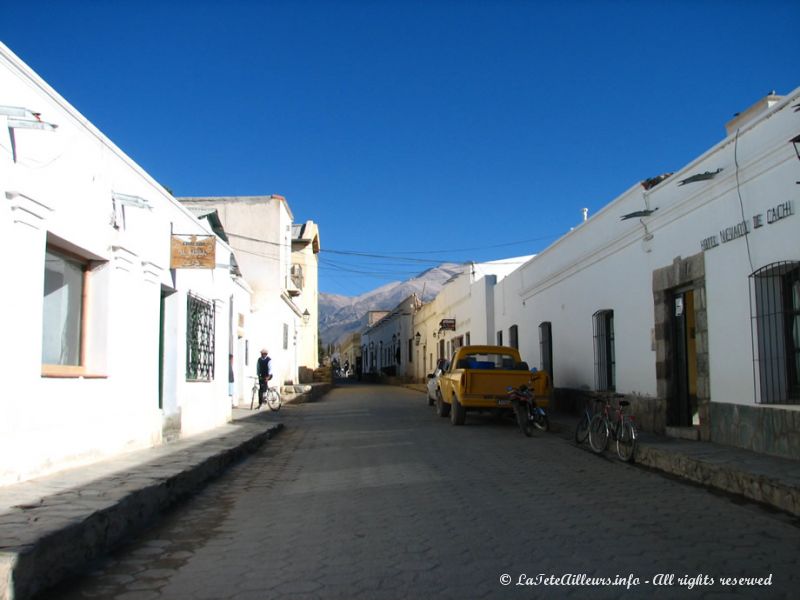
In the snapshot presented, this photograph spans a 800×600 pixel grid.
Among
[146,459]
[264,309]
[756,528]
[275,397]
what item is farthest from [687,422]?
[264,309]

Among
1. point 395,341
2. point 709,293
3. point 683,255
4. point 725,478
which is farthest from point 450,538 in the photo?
point 395,341

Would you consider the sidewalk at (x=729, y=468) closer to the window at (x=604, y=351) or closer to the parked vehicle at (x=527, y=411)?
the parked vehicle at (x=527, y=411)

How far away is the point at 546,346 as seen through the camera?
2031cm

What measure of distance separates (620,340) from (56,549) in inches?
461

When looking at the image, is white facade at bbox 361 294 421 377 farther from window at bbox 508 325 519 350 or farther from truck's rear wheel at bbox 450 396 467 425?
truck's rear wheel at bbox 450 396 467 425

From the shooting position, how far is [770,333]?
911cm

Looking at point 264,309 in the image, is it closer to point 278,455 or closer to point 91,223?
point 278,455

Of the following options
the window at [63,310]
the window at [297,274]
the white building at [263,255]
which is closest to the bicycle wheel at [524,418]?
the window at [63,310]

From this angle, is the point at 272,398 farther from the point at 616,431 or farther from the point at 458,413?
the point at 616,431

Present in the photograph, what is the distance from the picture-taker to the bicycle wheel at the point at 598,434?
10742 millimetres

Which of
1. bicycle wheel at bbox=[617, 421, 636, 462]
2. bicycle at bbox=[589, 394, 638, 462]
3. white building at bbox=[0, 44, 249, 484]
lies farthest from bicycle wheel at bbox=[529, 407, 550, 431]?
white building at bbox=[0, 44, 249, 484]

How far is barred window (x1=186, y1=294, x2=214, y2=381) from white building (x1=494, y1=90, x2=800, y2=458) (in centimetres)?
793

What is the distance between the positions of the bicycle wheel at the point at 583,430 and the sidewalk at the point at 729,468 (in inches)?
36.2

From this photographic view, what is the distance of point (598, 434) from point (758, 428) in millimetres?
2433
